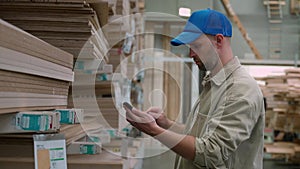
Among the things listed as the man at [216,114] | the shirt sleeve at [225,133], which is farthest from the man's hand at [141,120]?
the shirt sleeve at [225,133]

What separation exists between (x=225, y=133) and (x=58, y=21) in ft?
3.10

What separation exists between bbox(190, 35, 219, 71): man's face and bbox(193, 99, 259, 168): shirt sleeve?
0.25 meters

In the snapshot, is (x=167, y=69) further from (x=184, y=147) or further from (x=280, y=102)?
(x=184, y=147)

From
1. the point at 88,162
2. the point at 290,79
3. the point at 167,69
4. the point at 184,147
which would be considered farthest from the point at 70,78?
the point at 290,79

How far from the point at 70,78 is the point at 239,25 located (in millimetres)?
9265

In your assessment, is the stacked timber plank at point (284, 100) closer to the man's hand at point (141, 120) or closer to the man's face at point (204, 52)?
the man's face at point (204, 52)

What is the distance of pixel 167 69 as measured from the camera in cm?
753

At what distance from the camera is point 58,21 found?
2.19 metres

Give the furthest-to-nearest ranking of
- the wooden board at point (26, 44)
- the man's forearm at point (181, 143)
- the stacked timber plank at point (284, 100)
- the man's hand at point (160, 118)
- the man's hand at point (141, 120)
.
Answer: the stacked timber plank at point (284, 100) → the man's hand at point (160, 118) → the man's forearm at point (181, 143) → the man's hand at point (141, 120) → the wooden board at point (26, 44)

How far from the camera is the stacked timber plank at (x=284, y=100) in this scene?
817 cm

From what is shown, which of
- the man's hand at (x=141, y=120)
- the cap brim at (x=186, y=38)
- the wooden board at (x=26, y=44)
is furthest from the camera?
the cap brim at (x=186, y=38)

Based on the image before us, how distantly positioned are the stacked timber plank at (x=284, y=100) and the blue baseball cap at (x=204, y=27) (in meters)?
5.98

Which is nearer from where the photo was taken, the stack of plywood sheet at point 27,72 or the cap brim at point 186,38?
the stack of plywood sheet at point 27,72

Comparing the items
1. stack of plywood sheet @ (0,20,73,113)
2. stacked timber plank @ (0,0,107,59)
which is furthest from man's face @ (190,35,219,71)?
stack of plywood sheet @ (0,20,73,113)
